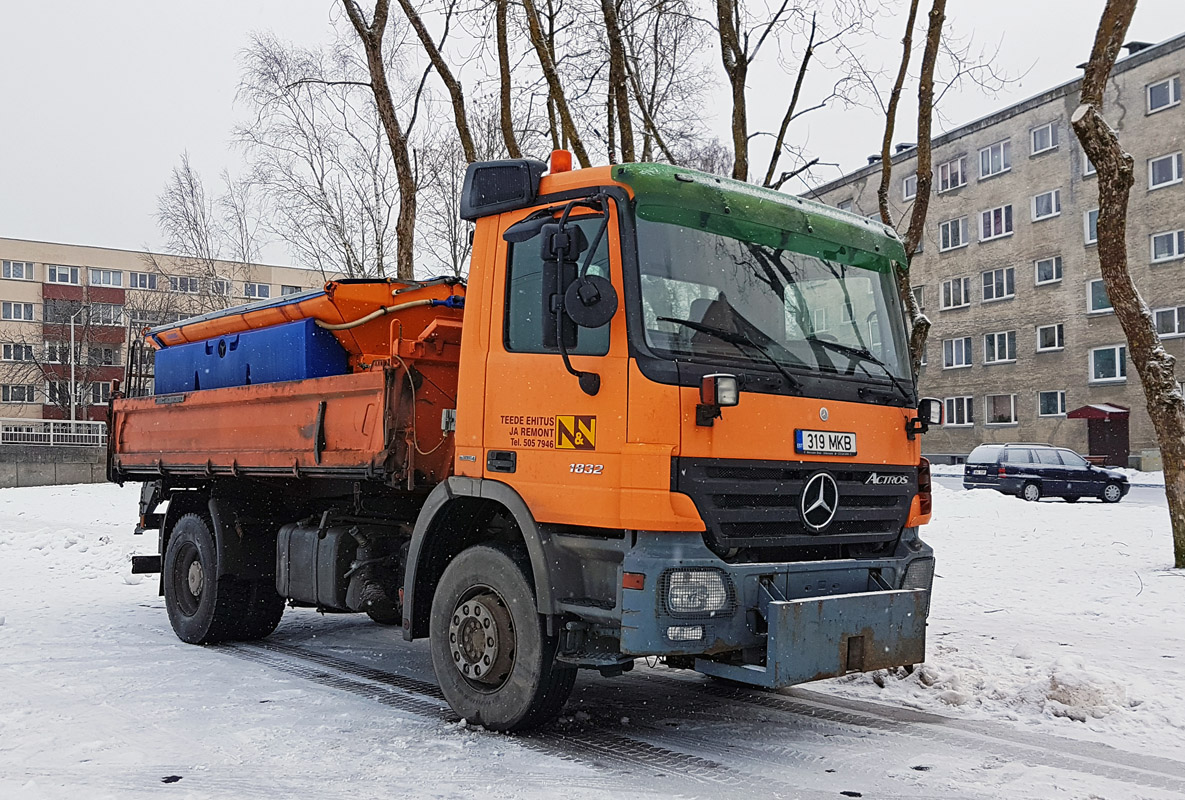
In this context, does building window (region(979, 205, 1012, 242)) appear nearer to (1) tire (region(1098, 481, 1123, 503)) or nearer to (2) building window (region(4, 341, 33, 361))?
(1) tire (region(1098, 481, 1123, 503))

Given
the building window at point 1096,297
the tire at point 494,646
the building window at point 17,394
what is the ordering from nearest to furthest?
the tire at point 494,646, the building window at point 1096,297, the building window at point 17,394

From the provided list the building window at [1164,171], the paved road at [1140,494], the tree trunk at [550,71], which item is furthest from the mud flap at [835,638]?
the building window at [1164,171]

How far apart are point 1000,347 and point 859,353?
1611 inches

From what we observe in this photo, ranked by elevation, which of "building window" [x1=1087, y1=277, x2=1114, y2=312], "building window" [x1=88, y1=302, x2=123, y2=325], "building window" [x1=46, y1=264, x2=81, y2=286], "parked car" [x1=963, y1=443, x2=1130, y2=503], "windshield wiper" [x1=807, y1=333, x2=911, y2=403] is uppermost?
"building window" [x1=46, y1=264, x2=81, y2=286]

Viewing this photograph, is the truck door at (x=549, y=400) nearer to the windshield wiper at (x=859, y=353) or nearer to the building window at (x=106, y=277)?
the windshield wiper at (x=859, y=353)

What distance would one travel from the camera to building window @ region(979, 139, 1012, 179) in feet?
141

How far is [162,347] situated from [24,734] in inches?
180

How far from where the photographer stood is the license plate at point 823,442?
5.31 metres

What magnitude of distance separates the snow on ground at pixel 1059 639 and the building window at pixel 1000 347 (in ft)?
97.3

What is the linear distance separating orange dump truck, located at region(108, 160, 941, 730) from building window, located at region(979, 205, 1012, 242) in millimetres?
40210

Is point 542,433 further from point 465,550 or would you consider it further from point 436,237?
point 436,237

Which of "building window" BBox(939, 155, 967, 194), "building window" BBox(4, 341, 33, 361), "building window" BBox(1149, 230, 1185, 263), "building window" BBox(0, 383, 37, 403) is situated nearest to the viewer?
"building window" BBox(1149, 230, 1185, 263)

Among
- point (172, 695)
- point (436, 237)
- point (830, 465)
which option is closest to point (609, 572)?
point (830, 465)

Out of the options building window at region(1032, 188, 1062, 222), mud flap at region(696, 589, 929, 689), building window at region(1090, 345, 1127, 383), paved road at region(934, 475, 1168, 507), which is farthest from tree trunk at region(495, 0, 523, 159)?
building window at region(1032, 188, 1062, 222)
